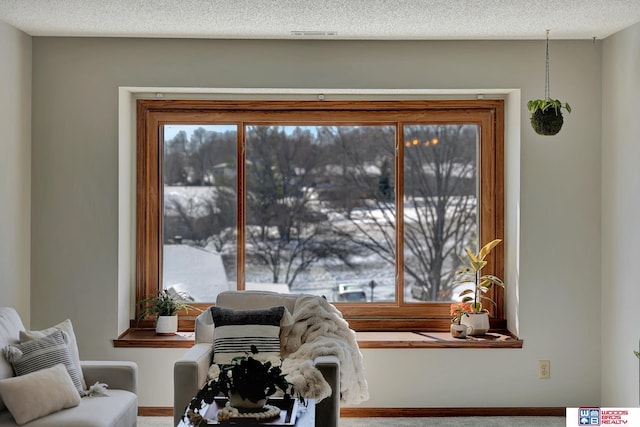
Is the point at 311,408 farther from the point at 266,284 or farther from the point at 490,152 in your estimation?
the point at 490,152

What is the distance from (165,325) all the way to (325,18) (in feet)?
7.73

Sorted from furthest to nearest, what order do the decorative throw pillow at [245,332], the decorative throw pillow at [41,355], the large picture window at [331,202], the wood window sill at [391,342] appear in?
the large picture window at [331,202] → the wood window sill at [391,342] → the decorative throw pillow at [245,332] → the decorative throw pillow at [41,355]

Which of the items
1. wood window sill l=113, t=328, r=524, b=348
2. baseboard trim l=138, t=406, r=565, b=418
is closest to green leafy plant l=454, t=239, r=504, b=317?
wood window sill l=113, t=328, r=524, b=348

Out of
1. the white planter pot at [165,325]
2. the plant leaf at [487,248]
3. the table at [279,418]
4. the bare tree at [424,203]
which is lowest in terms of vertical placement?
the table at [279,418]

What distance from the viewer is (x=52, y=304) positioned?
5.24 meters

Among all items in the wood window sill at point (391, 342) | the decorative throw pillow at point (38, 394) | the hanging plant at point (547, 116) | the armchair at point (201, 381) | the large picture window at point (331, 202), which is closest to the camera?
the decorative throw pillow at point (38, 394)

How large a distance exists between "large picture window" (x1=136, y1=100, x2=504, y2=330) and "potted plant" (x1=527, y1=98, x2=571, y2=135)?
0.71m

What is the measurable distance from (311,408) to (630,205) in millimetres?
2435

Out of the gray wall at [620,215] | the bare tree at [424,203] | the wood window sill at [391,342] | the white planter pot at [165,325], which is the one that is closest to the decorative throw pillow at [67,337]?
the wood window sill at [391,342]

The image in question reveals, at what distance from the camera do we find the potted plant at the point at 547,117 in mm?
4859

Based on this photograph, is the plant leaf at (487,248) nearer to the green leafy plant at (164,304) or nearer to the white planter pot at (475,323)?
the white planter pot at (475,323)

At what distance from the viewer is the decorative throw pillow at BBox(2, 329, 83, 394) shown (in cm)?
374

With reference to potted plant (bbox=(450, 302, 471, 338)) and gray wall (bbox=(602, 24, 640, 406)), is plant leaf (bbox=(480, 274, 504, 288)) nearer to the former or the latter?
potted plant (bbox=(450, 302, 471, 338))

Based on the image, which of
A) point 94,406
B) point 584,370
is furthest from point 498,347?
point 94,406
